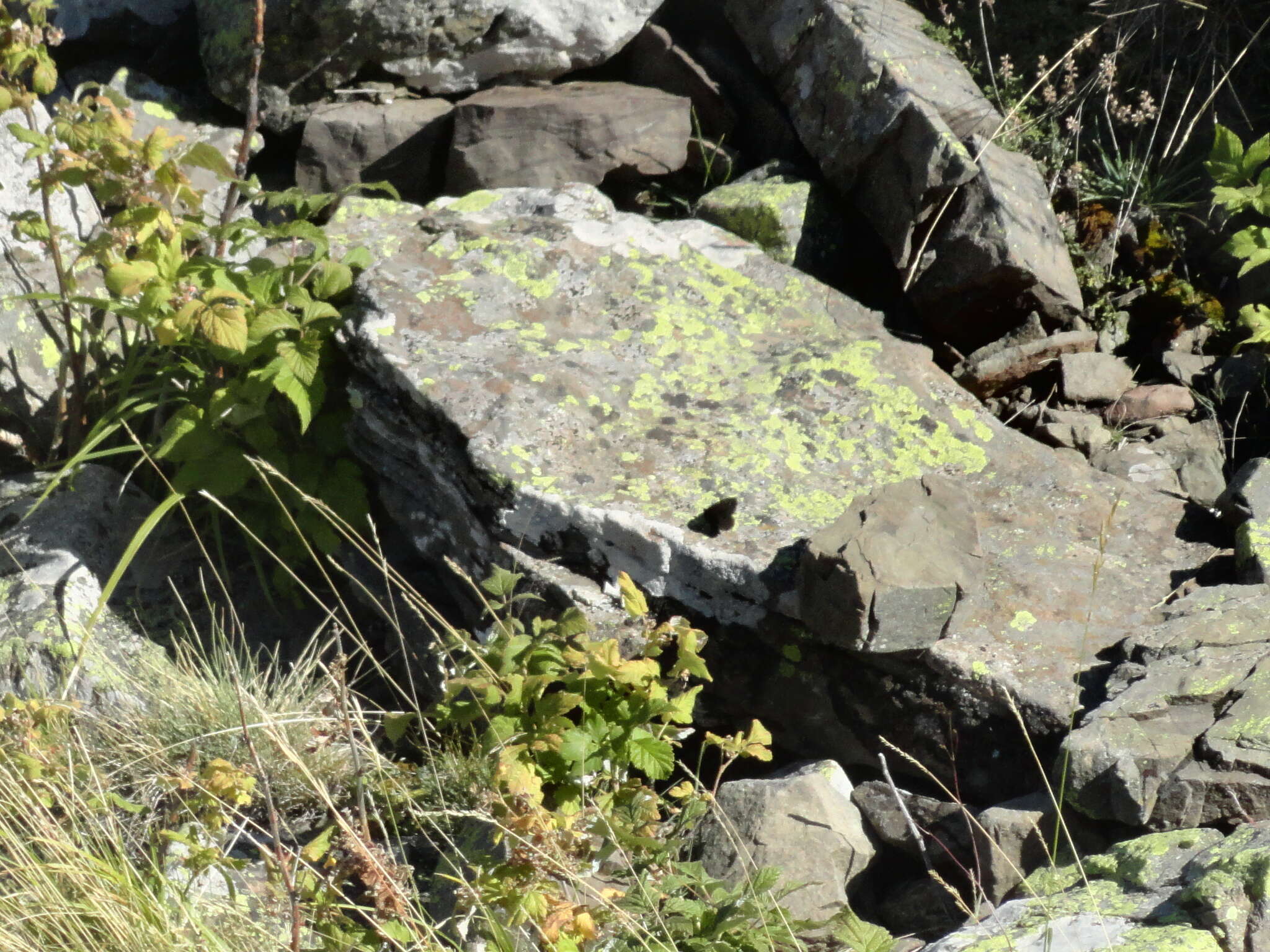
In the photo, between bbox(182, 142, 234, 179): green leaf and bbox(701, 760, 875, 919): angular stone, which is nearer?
bbox(701, 760, 875, 919): angular stone

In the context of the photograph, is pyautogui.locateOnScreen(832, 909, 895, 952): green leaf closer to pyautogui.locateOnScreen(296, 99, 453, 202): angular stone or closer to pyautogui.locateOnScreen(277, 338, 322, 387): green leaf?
pyautogui.locateOnScreen(277, 338, 322, 387): green leaf

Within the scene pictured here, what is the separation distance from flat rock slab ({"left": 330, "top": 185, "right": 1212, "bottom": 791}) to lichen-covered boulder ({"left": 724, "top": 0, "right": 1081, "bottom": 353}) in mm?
412

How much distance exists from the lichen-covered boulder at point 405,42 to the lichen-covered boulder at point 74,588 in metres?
A: 2.08

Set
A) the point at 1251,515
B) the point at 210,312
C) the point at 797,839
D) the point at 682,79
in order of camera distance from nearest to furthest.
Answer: the point at 797,839
the point at 1251,515
the point at 210,312
the point at 682,79

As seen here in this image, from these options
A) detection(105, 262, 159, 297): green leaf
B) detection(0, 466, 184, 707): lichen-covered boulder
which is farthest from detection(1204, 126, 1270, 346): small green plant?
detection(0, 466, 184, 707): lichen-covered boulder

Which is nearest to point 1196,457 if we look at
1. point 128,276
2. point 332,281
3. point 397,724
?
point 397,724

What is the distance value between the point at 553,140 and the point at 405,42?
0.85m

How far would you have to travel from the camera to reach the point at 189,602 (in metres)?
4.23

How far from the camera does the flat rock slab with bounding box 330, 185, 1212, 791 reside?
3.36 meters

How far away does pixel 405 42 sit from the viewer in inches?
208

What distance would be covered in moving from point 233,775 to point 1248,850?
225 cm

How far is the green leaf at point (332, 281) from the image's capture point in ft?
12.9

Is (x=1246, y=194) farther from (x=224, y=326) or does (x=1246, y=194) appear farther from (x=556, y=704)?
(x=224, y=326)

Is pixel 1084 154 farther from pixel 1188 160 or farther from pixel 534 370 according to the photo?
pixel 534 370
